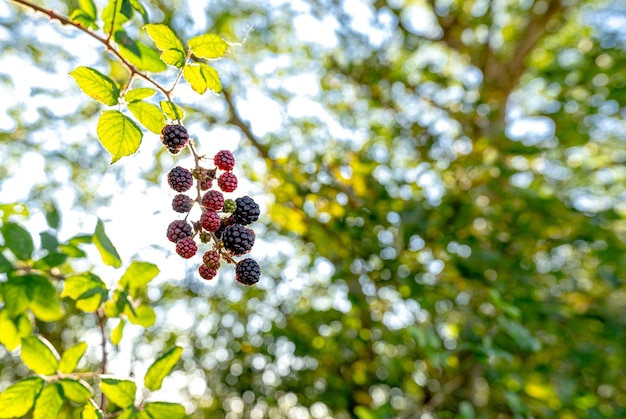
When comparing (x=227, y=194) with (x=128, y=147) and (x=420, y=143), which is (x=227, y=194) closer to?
(x=128, y=147)

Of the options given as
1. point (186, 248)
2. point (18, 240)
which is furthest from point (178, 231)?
point (18, 240)

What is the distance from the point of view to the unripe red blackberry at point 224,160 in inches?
27.3

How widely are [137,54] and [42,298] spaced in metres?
0.42

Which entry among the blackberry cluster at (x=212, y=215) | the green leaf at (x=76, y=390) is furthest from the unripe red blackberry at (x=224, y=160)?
the green leaf at (x=76, y=390)

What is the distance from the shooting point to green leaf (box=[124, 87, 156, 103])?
675 millimetres

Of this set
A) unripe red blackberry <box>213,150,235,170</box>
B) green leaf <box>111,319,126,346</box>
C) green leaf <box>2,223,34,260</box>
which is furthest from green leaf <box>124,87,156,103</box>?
green leaf <box>111,319,126,346</box>

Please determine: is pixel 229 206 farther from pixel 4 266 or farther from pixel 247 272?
pixel 4 266

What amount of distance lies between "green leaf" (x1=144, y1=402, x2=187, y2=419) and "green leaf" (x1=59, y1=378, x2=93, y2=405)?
81mm

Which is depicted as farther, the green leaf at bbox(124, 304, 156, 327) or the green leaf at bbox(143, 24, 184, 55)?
the green leaf at bbox(124, 304, 156, 327)

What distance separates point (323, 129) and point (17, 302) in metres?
1.56

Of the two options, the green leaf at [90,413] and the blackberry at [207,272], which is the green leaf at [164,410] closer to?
the green leaf at [90,413]

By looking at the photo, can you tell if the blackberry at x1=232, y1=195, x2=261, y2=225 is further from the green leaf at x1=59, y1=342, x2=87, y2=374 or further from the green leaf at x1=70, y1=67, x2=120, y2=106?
the green leaf at x1=59, y1=342, x2=87, y2=374

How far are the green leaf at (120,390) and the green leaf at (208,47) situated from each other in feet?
1.45

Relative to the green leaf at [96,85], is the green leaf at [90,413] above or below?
below
